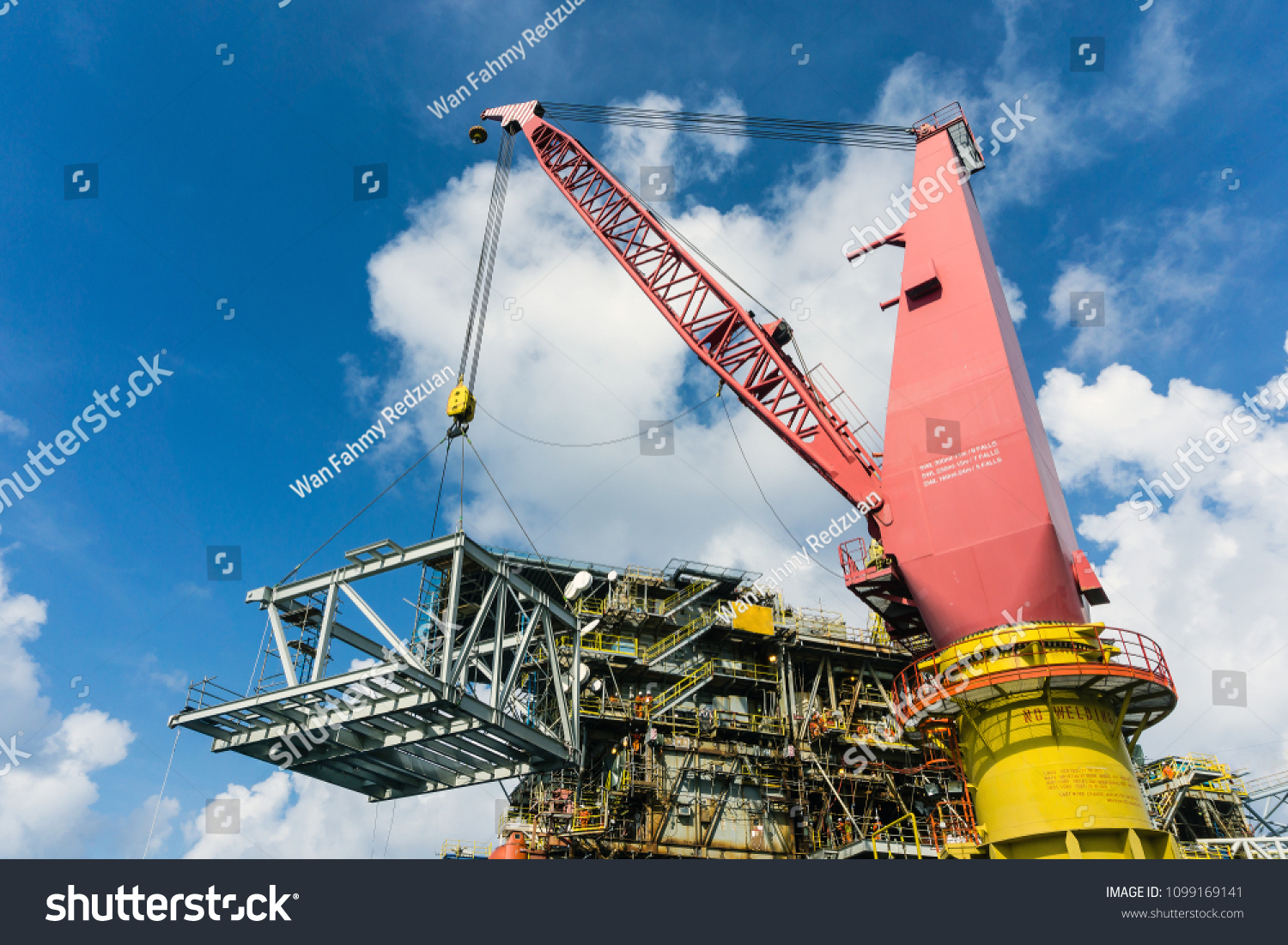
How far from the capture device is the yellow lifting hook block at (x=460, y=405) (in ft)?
84.0

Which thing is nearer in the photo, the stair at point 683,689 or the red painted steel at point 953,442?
the red painted steel at point 953,442

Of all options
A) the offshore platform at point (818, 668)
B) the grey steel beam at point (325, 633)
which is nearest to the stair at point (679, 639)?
the offshore platform at point (818, 668)

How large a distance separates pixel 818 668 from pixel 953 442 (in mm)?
18846

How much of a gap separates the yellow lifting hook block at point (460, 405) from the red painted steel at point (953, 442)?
37.1 ft

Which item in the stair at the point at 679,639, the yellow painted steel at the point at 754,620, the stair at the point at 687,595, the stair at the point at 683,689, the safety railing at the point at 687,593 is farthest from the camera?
the safety railing at the point at 687,593

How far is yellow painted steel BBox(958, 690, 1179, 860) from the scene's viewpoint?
20828mm

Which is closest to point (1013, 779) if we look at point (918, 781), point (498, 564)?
point (498, 564)

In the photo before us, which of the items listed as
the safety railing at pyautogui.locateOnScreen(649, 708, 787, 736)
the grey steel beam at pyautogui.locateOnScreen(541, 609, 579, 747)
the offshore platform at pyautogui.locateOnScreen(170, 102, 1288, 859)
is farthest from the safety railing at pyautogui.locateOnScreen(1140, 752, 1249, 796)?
the grey steel beam at pyautogui.locateOnScreen(541, 609, 579, 747)

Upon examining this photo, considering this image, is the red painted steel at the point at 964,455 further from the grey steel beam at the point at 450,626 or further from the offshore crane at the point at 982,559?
the grey steel beam at the point at 450,626

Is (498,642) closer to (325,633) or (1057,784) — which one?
(325,633)

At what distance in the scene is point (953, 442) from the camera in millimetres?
25359

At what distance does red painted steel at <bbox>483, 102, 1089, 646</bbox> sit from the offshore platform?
0.08 metres
